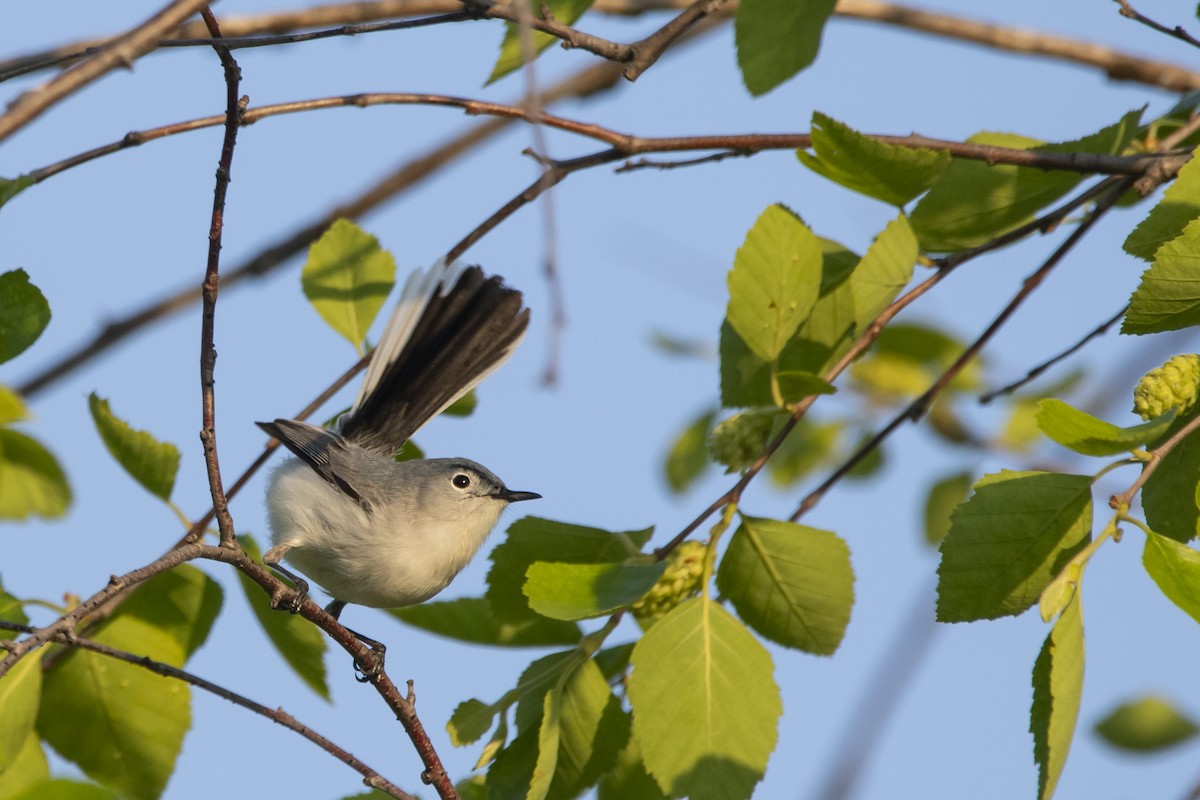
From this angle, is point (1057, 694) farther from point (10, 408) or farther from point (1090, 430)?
point (10, 408)

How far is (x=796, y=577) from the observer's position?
2242mm

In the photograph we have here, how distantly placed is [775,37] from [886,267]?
1.89 ft

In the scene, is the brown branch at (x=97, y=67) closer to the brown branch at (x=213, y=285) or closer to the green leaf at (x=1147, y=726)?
the brown branch at (x=213, y=285)

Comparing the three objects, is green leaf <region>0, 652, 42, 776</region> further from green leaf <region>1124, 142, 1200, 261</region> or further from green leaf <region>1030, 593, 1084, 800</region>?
green leaf <region>1124, 142, 1200, 261</region>

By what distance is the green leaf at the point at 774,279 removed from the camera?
7.28 feet

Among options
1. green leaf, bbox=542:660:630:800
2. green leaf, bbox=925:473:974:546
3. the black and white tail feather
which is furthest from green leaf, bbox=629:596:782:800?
green leaf, bbox=925:473:974:546

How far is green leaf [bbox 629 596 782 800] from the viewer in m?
1.88

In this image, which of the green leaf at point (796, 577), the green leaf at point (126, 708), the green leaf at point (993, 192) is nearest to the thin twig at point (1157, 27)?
the green leaf at point (993, 192)

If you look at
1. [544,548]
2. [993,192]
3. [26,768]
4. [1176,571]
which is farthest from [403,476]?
[1176,571]

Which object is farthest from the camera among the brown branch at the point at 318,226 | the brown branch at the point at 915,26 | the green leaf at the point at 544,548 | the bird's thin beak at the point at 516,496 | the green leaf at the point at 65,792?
the brown branch at the point at 318,226

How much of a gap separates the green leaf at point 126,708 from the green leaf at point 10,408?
1.35 feet

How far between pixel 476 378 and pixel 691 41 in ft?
6.49

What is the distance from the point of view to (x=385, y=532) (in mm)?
3064

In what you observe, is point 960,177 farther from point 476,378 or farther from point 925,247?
point 476,378
